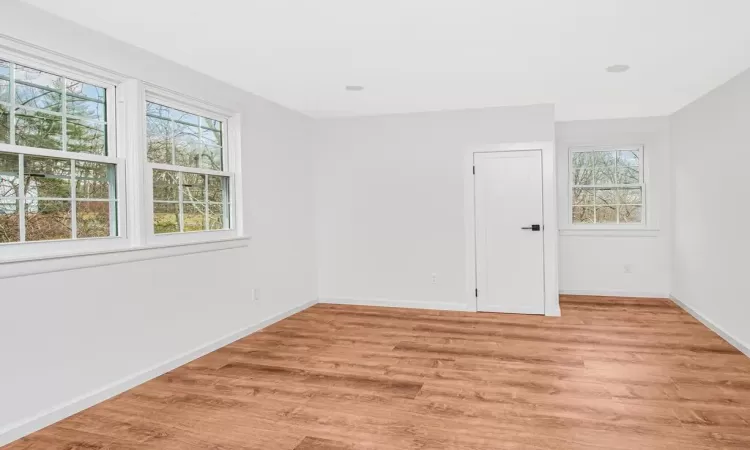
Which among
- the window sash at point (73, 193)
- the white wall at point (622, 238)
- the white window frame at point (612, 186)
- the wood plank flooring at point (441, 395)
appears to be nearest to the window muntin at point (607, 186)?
the white window frame at point (612, 186)

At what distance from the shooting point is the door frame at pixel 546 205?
507 cm

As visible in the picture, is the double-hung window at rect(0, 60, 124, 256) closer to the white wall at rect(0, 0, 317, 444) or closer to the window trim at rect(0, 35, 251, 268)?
the window trim at rect(0, 35, 251, 268)

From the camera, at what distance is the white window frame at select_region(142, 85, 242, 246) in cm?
336

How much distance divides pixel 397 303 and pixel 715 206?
3.36 meters

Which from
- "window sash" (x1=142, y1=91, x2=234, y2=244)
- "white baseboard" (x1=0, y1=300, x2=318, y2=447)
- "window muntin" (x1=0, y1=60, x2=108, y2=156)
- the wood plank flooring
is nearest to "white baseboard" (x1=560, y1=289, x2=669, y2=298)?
the wood plank flooring

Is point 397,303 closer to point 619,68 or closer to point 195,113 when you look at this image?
point 195,113

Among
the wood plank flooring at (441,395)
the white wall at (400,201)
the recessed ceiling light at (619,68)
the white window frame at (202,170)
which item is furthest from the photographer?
the white wall at (400,201)

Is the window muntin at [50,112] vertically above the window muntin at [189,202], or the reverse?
the window muntin at [50,112]

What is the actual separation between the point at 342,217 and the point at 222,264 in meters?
2.01

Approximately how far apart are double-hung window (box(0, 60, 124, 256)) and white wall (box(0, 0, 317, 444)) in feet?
0.70

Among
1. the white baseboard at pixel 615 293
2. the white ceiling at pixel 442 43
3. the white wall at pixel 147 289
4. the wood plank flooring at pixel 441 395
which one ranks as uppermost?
the white ceiling at pixel 442 43

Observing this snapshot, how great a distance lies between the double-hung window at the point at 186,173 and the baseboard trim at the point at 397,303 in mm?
1991

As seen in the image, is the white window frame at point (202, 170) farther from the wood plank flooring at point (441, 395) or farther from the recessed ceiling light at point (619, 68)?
the recessed ceiling light at point (619, 68)

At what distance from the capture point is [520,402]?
2854 mm
